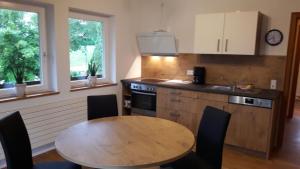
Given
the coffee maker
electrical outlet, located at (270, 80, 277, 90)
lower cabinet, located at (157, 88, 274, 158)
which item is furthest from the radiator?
electrical outlet, located at (270, 80, 277, 90)

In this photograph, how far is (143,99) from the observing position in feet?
14.1

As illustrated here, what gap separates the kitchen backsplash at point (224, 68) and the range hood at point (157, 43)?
224mm

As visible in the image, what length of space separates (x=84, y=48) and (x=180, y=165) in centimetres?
258

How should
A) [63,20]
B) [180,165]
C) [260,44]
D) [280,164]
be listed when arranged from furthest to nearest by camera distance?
[260,44] < [63,20] < [280,164] < [180,165]

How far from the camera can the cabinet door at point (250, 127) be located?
3.17m

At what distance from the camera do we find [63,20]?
338 cm

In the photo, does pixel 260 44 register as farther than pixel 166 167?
Yes

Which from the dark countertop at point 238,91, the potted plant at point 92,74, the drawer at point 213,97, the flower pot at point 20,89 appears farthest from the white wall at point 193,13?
the flower pot at point 20,89

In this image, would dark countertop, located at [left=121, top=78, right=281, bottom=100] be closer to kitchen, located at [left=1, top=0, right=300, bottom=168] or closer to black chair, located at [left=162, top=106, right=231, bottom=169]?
kitchen, located at [left=1, top=0, right=300, bottom=168]

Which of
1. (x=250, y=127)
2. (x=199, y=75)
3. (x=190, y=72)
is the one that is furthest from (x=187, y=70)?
(x=250, y=127)

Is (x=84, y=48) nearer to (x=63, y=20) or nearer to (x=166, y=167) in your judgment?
(x=63, y=20)

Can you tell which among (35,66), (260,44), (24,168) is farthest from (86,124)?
(260,44)

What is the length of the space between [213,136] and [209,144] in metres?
0.09

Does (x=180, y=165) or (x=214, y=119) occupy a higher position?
(x=214, y=119)
